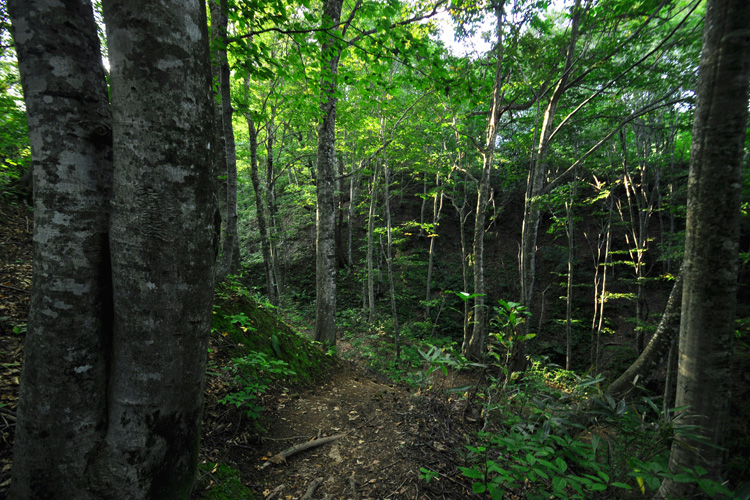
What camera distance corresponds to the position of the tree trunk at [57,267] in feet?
3.63

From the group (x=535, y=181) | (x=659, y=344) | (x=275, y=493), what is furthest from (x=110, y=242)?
(x=535, y=181)

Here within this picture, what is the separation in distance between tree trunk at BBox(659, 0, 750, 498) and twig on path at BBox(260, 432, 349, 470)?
2.63 meters

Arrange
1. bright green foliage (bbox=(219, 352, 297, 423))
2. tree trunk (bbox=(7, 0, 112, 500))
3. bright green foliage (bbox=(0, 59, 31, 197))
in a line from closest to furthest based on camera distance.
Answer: tree trunk (bbox=(7, 0, 112, 500)) → bright green foliage (bbox=(219, 352, 297, 423)) → bright green foliage (bbox=(0, 59, 31, 197))

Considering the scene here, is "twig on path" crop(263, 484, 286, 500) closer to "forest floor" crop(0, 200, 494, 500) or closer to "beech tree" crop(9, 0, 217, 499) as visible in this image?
"forest floor" crop(0, 200, 494, 500)

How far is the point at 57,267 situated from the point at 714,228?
137 inches

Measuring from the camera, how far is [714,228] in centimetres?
180

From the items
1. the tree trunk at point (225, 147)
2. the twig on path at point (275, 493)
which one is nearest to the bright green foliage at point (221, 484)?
the twig on path at point (275, 493)

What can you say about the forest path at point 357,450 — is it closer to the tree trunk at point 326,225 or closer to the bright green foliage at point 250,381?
the bright green foliage at point 250,381

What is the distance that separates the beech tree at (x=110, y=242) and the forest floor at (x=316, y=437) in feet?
2.26

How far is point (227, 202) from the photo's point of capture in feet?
17.3

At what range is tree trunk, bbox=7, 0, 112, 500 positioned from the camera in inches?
43.5

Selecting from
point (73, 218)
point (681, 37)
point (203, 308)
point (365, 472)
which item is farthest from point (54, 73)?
point (681, 37)

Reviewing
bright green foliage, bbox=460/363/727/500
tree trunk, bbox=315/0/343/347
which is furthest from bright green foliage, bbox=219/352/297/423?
tree trunk, bbox=315/0/343/347

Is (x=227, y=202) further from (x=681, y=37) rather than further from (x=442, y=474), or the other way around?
(x=681, y=37)
